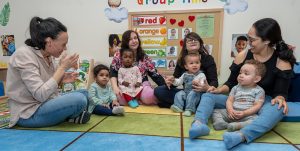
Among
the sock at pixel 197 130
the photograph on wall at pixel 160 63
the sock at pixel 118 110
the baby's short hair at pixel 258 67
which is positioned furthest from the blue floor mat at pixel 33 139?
the photograph on wall at pixel 160 63

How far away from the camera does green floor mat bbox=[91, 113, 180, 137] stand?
4.39ft

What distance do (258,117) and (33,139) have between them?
1.15 m

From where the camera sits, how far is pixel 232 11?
2.39 meters

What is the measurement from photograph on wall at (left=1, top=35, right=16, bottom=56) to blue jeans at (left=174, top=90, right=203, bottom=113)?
224 centimetres

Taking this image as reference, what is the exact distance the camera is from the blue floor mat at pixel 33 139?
1.14m

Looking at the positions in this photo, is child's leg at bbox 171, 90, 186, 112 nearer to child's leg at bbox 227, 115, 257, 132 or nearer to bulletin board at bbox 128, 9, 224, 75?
child's leg at bbox 227, 115, 257, 132

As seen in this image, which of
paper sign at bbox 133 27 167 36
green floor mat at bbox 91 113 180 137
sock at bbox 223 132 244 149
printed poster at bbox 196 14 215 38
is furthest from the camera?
paper sign at bbox 133 27 167 36

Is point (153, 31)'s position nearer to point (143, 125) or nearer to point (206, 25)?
point (206, 25)

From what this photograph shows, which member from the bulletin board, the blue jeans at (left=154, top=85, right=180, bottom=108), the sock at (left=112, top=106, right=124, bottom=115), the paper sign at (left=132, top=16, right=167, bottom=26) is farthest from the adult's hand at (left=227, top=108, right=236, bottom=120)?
the paper sign at (left=132, top=16, right=167, bottom=26)

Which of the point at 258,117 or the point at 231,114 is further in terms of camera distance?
the point at 231,114

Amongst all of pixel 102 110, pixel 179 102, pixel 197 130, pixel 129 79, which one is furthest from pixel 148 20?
pixel 197 130

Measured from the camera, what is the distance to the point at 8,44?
Result: 2.96 m

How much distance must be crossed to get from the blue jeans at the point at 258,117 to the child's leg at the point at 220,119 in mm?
38

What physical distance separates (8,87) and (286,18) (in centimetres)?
239
